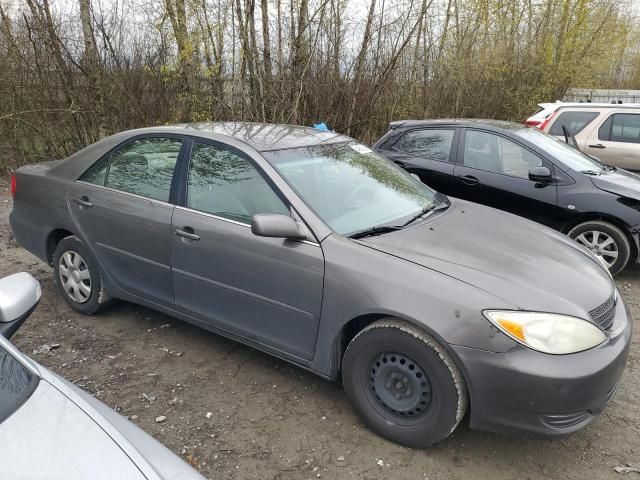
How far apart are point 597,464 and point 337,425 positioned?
135 cm

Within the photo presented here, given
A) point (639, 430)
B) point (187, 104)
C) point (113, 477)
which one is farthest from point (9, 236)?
point (639, 430)

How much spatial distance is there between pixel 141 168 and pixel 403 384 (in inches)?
94.5

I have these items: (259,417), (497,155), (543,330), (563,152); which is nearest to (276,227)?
(259,417)

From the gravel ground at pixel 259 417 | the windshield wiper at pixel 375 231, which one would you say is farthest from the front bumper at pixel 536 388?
the windshield wiper at pixel 375 231

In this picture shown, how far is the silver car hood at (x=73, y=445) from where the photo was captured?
1464mm

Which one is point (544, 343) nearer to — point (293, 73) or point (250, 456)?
point (250, 456)

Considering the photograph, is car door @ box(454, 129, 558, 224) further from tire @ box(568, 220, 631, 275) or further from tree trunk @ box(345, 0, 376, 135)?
tree trunk @ box(345, 0, 376, 135)

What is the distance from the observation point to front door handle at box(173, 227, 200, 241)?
329 cm

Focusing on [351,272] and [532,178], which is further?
[532,178]

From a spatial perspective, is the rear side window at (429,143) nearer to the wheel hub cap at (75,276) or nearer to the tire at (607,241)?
the tire at (607,241)

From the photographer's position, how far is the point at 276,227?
280 cm

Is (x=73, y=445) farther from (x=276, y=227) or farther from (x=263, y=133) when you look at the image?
(x=263, y=133)

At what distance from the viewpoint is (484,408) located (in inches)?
96.0

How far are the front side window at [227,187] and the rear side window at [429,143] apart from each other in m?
3.45
